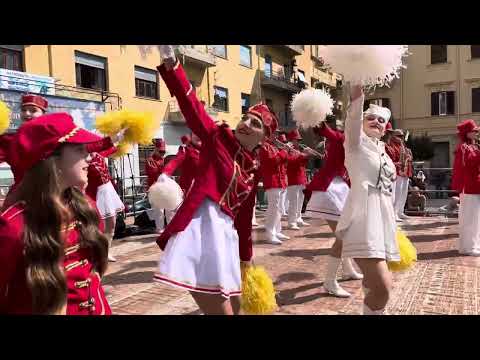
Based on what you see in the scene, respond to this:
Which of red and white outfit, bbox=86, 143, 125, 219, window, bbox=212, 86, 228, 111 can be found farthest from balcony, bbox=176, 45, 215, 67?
red and white outfit, bbox=86, 143, 125, 219

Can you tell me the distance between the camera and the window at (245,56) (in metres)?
26.2

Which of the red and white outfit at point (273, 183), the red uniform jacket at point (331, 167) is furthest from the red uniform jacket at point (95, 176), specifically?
the red and white outfit at point (273, 183)

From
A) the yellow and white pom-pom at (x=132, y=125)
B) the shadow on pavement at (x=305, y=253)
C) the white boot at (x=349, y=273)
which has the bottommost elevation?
the shadow on pavement at (x=305, y=253)

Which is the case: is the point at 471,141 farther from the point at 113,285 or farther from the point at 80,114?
the point at 80,114

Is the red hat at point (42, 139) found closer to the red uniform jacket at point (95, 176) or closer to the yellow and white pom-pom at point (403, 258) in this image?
the yellow and white pom-pom at point (403, 258)

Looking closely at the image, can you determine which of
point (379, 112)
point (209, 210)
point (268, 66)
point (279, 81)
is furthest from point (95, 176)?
point (268, 66)

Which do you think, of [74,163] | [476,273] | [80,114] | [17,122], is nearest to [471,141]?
[476,273]

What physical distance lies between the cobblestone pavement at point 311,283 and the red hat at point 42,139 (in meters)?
2.79

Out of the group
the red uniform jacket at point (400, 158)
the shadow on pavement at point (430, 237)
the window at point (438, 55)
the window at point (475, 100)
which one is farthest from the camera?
the window at point (438, 55)

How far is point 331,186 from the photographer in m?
5.13

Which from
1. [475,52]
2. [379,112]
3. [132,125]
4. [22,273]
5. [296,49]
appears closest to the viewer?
[22,273]

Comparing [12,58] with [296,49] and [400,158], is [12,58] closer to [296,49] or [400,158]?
[400,158]

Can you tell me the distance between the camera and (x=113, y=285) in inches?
206

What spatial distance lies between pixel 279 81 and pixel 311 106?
26.2m
